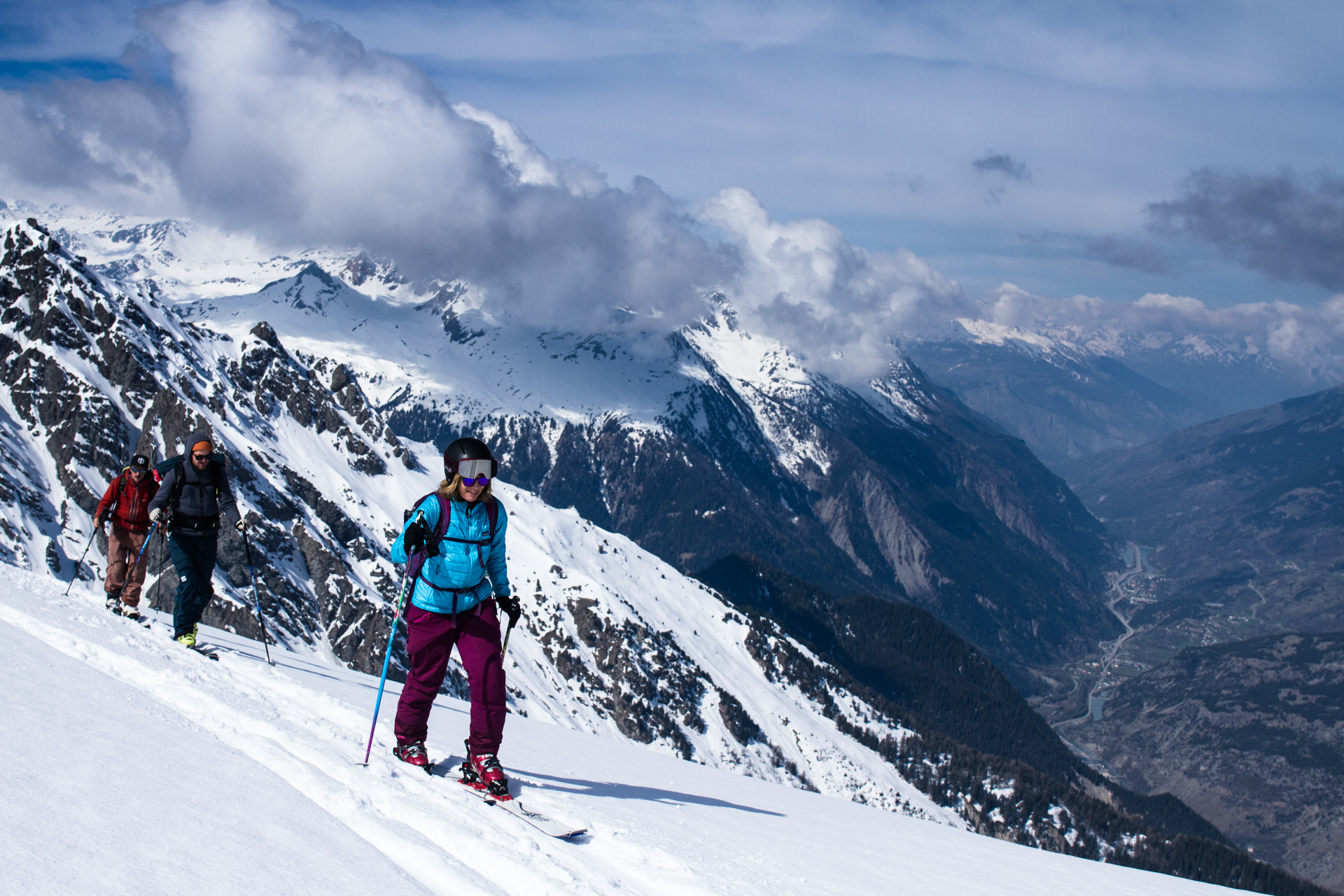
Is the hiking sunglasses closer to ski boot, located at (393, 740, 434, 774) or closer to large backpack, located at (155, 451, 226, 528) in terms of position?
ski boot, located at (393, 740, 434, 774)

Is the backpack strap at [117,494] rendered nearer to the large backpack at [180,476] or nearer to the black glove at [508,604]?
the large backpack at [180,476]

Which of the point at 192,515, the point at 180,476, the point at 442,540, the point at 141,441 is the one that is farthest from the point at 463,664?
the point at 141,441

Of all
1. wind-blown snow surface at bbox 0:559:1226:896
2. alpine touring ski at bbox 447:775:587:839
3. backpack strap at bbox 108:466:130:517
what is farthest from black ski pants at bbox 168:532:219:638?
alpine touring ski at bbox 447:775:587:839

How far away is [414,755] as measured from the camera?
416 inches

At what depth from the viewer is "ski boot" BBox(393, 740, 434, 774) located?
10.5 m

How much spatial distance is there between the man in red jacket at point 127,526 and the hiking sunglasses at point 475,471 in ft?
41.2

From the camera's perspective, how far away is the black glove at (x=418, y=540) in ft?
33.8

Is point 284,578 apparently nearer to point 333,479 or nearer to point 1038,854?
point 333,479

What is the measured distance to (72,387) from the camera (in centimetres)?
11981

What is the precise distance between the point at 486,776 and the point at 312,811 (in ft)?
9.15

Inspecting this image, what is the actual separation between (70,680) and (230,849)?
5.67 m

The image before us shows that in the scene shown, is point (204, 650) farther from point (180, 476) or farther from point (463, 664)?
point (463, 664)

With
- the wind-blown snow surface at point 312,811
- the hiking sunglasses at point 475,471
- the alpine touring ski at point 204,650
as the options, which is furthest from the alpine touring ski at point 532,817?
the alpine touring ski at point 204,650

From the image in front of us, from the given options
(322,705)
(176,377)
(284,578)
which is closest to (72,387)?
(176,377)
